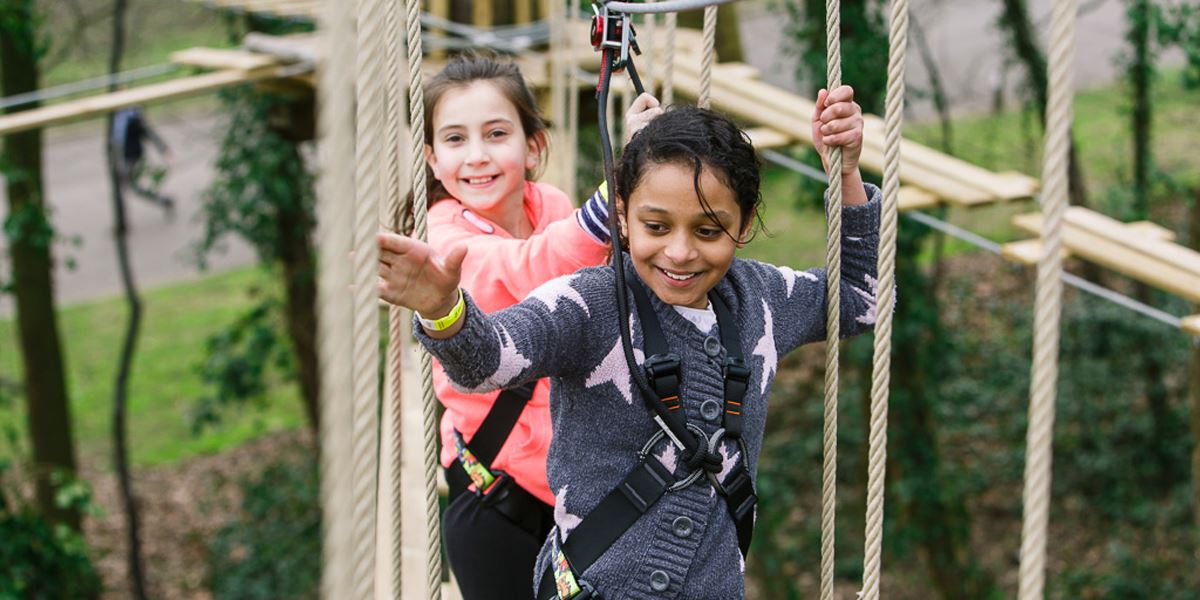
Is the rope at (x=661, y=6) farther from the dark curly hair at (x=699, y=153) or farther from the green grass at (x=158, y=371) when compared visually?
the green grass at (x=158, y=371)

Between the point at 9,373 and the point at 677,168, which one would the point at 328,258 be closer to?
the point at 677,168

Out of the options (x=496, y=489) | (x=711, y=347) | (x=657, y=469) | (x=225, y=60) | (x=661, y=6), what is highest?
(x=225, y=60)

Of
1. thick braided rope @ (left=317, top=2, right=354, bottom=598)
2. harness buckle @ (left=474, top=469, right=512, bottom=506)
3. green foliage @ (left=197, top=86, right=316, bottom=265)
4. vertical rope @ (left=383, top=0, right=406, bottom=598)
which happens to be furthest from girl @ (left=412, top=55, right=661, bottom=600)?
green foliage @ (left=197, top=86, right=316, bottom=265)

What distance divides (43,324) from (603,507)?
562 cm

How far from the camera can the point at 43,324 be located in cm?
625

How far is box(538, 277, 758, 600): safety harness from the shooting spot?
4.16ft

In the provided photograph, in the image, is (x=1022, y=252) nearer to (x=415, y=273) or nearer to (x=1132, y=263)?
(x=1132, y=263)

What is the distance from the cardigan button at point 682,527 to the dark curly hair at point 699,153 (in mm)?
276

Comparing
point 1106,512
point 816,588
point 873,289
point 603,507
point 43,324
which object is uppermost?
point 873,289

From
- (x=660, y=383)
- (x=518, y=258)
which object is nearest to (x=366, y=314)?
(x=660, y=383)

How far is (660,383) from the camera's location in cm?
126

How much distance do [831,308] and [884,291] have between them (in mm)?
101

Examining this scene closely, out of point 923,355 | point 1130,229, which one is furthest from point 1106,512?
point 1130,229

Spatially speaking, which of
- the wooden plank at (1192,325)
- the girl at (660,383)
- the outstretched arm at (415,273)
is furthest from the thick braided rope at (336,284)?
the wooden plank at (1192,325)
